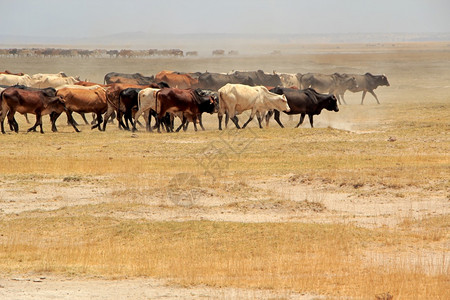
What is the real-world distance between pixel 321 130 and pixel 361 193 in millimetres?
10374

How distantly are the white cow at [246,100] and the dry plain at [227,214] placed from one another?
266cm

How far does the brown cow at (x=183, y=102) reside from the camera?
28.7 metres

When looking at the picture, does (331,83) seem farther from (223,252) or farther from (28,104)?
(223,252)

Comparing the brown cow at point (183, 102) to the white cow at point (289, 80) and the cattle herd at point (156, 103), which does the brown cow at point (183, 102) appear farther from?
the white cow at point (289, 80)

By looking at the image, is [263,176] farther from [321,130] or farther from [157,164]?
[321,130]

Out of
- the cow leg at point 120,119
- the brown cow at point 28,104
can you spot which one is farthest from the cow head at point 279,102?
the brown cow at point 28,104

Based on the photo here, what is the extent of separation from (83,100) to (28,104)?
7.44 feet

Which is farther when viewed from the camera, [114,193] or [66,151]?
[66,151]

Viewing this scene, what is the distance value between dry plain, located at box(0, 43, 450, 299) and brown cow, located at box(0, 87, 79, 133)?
1138 millimetres

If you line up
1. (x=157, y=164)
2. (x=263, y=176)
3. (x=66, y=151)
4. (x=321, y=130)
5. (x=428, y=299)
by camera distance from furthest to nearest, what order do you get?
(x=321, y=130), (x=66, y=151), (x=157, y=164), (x=263, y=176), (x=428, y=299)

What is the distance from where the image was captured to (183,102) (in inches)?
1145

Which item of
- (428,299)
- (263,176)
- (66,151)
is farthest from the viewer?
(66,151)

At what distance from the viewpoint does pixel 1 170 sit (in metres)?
19.7

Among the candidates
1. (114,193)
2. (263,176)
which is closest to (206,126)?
(263,176)
